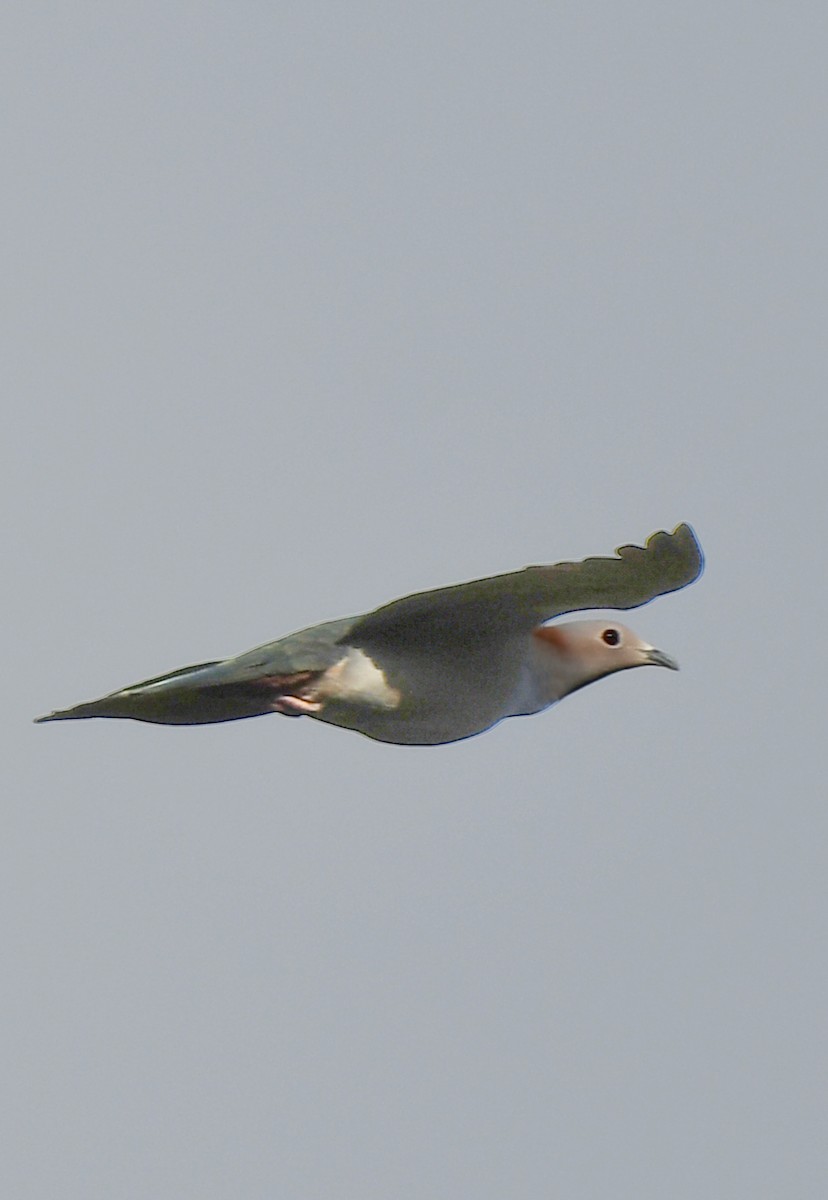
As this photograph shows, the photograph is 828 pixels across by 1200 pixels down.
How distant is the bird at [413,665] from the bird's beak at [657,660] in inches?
32.0

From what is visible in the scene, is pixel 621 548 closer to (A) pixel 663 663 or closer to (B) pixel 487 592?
(B) pixel 487 592

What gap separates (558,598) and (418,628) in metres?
0.66

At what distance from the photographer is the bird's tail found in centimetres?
963

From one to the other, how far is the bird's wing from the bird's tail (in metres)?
0.57

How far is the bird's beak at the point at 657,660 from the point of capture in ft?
35.7

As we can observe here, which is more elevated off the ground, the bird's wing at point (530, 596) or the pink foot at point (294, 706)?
the bird's wing at point (530, 596)

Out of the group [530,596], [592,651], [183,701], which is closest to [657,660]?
[592,651]

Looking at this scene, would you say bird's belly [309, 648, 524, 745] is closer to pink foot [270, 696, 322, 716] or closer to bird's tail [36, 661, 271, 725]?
pink foot [270, 696, 322, 716]

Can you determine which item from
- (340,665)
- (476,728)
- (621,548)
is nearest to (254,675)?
(340,665)

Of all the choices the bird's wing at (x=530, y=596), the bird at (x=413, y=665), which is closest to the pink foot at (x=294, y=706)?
the bird at (x=413, y=665)

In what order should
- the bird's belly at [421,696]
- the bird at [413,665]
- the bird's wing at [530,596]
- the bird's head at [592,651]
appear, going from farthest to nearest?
the bird's head at [592,651], the bird's belly at [421,696], the bird at [413,665], the bird's wing at [530,596]

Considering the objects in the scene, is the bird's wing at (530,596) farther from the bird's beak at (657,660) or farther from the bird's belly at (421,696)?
the bird's beak at (657,660)

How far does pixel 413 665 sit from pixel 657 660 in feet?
5.13

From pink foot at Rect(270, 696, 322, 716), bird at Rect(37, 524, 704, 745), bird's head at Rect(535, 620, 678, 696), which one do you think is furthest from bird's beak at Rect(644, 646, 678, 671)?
pink foot at Rect(270, 696, 322, 716)
